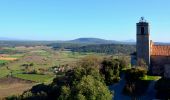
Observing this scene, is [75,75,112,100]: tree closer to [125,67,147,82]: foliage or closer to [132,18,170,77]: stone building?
[125,67,147,82]: foliage

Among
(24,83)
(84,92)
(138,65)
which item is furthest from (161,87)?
(24,83)

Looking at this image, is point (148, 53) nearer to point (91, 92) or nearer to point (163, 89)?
point (163, 89)

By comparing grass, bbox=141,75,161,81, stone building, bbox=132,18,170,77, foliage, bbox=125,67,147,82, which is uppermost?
stone building, bbox=132,18,170,77

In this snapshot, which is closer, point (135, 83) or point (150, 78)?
point (135, 83)

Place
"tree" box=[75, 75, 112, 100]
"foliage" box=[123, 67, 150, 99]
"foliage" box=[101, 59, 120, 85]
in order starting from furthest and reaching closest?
1. "foliage" box=[101, 59, 120, 85]
2. "foliage" box=[123, 67, 150, 99]
3. "tree" box=[75, 75, 112, 100]

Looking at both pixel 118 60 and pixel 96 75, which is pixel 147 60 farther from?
pixel 96 75

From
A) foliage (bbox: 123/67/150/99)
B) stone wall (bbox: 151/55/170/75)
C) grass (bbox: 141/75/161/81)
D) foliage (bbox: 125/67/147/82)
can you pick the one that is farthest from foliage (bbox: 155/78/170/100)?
stone wall (bbox: 151/55/170/75)

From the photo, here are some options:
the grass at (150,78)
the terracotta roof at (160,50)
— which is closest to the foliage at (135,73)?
the grass at (150,78)

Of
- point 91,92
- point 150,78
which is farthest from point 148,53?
point 91,92

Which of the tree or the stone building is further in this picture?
the stone building
